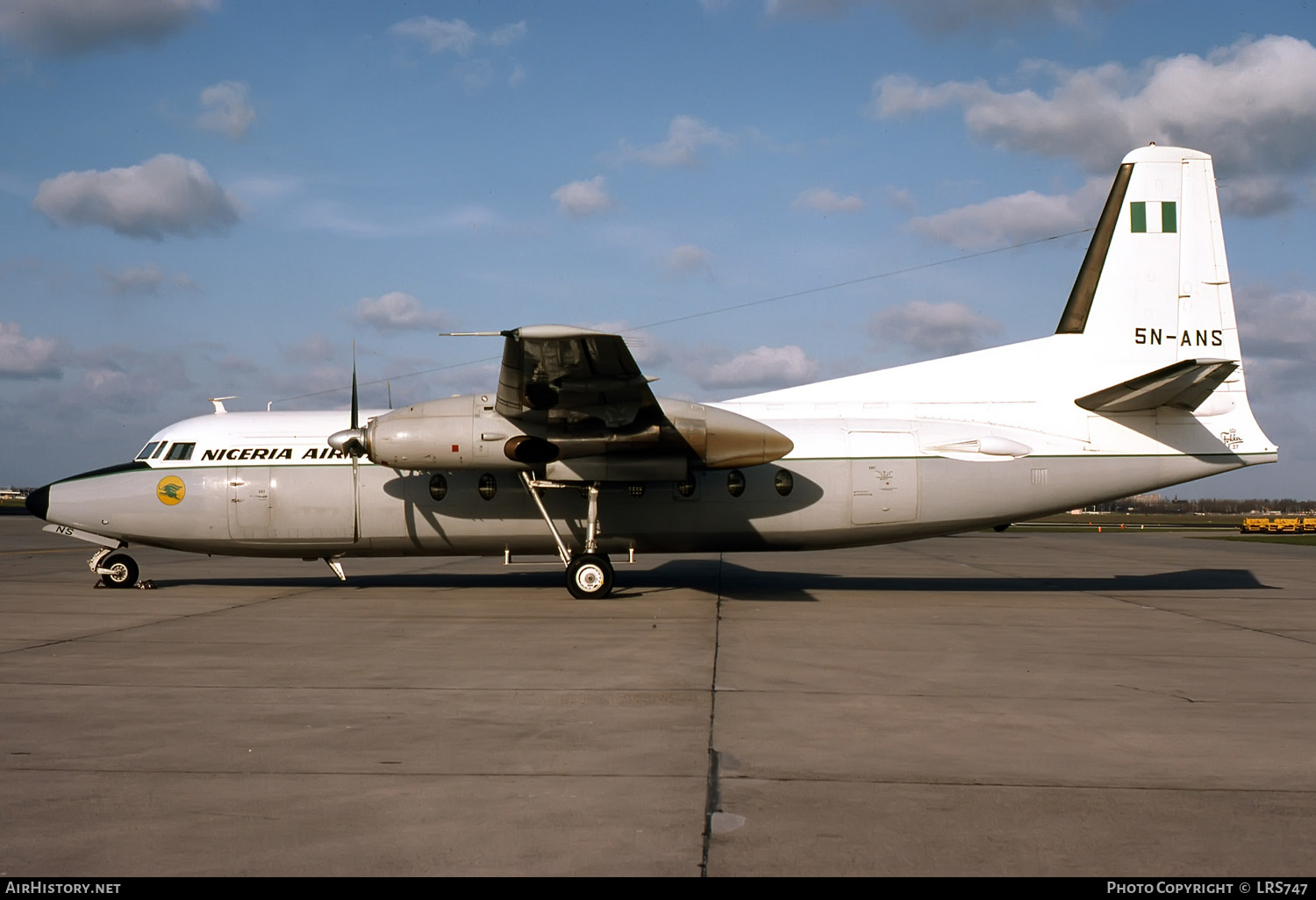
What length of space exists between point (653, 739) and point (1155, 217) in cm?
1328

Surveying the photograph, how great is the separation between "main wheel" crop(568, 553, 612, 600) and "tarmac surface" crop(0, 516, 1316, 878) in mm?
364

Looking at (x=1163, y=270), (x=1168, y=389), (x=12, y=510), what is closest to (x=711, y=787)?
(x=1168, y=389)

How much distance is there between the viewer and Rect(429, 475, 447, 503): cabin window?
15.5 m

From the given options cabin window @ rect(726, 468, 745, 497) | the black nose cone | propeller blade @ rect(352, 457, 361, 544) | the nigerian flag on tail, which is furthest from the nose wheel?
the nigerian flag on tail

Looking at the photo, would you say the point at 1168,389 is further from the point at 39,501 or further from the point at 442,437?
the point at 39,501

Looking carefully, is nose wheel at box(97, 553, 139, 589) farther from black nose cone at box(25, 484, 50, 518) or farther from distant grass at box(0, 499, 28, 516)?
distant grass at box(0, 499, 28, 516)

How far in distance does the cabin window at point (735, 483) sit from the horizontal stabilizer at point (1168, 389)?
5.39 meters

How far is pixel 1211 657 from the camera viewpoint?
10.3 m

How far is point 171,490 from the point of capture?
1591 centimetres

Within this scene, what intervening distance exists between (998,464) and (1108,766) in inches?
375

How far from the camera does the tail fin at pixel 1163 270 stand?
51.1 ft

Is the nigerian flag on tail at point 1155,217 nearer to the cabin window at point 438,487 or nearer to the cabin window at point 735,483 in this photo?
the cabin window at point 735,483

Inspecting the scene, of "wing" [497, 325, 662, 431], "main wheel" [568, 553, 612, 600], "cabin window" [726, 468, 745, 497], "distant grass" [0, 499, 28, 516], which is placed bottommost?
"distant grass" [0, 499, 28, 516]

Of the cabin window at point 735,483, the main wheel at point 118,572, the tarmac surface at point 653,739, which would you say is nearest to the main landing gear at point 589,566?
the tarmac surface at point 653,739
